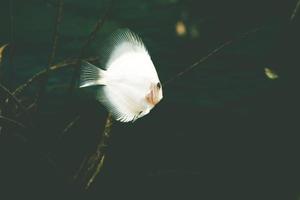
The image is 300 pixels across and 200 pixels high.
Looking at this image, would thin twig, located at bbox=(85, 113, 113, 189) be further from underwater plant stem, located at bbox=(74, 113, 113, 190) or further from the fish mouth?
the fish mouth

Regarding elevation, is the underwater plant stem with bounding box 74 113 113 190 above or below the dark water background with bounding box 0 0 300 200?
above

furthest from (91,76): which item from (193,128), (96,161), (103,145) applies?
(193,128)

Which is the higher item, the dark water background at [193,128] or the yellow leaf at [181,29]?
the yellow leaf at [181,29]

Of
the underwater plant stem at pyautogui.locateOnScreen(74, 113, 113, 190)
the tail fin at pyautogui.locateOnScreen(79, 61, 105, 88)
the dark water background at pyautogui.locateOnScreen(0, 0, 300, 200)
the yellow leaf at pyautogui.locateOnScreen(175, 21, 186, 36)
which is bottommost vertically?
the dark water background at pyautogui.locateOnScreen(0, 0, 300, 200)

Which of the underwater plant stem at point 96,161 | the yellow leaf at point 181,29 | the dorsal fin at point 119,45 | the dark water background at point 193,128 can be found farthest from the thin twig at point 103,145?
the yellow leaf at point 181,29

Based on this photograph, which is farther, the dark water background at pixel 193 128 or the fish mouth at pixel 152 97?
the dark water background at pixel 193 128

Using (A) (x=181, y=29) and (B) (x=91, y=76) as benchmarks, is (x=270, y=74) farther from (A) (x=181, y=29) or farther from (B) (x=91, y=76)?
(B) (x=91, y=76)

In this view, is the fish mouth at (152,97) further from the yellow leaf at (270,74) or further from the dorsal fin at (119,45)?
the yellow leaf at (270,74)

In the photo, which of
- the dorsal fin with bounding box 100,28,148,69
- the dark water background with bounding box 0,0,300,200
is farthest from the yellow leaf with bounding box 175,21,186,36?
the dorsal fin with bounding box 100,28,148,69
